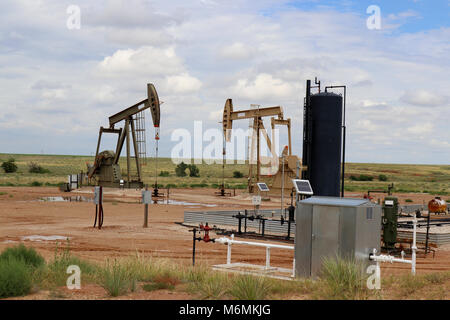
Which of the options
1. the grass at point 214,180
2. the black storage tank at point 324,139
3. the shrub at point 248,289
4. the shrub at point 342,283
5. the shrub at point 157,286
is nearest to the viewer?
the shrub at point 248,289

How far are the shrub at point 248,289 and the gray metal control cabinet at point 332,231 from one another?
1908 mm

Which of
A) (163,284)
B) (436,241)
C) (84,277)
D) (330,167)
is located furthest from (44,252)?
(436,241)

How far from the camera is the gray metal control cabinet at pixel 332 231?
9320 millimetres

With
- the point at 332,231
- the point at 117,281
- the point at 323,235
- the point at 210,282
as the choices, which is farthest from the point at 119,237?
the point at 210,282

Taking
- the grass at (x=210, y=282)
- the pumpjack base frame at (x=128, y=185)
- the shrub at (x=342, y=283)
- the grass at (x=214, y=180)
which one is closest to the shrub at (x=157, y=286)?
the grass at (x=210, y=282)

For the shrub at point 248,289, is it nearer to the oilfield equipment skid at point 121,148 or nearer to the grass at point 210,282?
the grass at point 210,282

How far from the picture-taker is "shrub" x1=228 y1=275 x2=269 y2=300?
746 centimetres

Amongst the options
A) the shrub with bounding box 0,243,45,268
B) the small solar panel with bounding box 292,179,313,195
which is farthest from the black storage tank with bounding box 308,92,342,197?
the shrub with bounding box 0,243,45,268

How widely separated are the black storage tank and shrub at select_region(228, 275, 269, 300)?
41.6ft

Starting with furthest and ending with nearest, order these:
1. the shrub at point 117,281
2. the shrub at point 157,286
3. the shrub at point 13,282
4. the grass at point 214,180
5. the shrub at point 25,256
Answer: the grass at point 214,180
the shrub at point 25,256
the shrub at point 157,286
the shrub at point 117,281
the shrub at point 13,282

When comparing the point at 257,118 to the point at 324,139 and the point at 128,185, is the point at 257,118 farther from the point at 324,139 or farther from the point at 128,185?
the point at 324,139

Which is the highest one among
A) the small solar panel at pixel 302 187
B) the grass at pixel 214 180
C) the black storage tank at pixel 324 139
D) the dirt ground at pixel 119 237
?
the black storage tank at pixel 324 139
